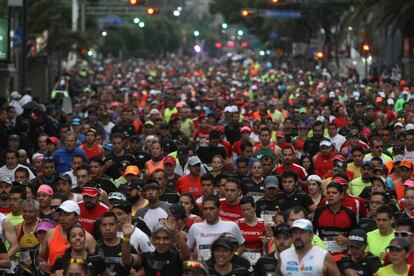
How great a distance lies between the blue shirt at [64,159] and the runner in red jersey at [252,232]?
23.6 feet

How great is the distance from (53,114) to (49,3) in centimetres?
2034

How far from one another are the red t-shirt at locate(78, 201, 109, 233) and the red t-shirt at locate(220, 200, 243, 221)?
48.5 inches

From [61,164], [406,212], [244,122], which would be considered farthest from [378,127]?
[406,212]

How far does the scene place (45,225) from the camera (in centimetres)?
1357

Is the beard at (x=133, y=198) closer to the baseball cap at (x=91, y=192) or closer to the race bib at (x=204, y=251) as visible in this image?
the baseball cap at (x=91, y=192)

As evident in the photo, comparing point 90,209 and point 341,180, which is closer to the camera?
point 90,209

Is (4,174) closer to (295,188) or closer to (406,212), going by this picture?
(295,188)

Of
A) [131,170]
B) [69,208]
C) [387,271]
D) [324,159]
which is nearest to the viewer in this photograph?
[387,271]

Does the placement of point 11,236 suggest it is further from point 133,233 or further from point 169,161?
point 169,161

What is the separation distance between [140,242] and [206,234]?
63cm

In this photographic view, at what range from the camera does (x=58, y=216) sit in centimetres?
1349

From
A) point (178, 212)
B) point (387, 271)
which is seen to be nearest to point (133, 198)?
point (178, 212)

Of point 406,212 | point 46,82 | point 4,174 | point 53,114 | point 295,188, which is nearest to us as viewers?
point 406,212

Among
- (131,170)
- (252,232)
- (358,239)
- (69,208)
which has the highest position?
(69,208)
